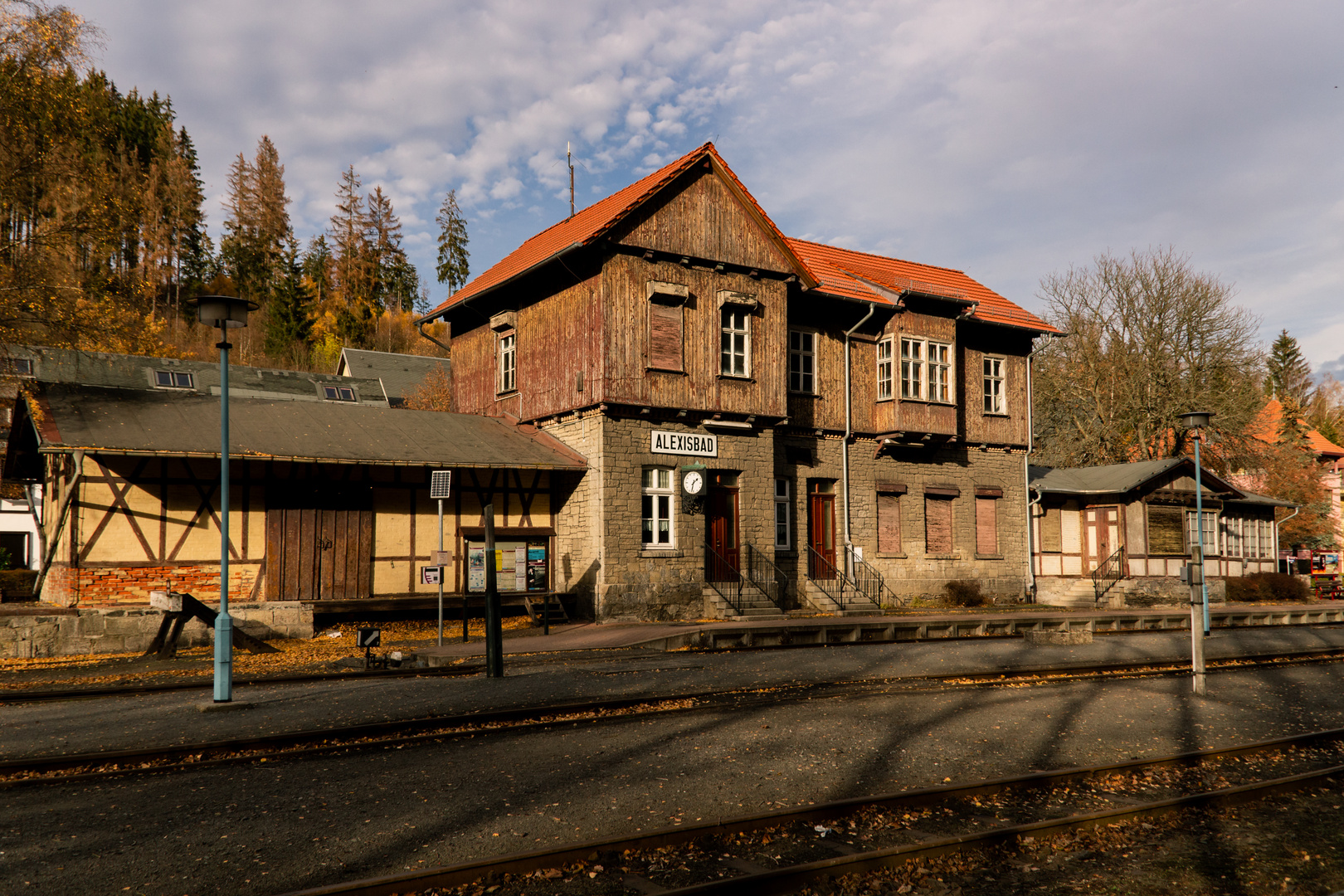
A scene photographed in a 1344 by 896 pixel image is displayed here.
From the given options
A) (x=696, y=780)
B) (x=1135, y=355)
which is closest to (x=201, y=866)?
(x=696, y=780)

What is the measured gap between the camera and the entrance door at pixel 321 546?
17.6 meters

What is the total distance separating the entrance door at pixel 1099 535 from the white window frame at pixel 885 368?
8.93 m

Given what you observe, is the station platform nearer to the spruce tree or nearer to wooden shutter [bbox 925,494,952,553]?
wooden shutter [bbox 925,494,952,553]

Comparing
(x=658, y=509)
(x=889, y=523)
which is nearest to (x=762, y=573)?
(x=658, y=509)

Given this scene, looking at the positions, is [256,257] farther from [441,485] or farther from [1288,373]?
[1288,373]

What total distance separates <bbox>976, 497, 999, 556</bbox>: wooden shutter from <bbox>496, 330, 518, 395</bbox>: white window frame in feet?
43.9

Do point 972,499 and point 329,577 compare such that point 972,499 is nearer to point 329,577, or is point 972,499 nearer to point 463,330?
point 463,330

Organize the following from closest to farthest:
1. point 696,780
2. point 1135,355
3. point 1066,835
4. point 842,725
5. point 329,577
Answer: point 1066,835 → point 696,780 → point 842,725 → point 329,577 → point 1135,355

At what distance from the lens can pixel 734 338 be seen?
21.0 metres

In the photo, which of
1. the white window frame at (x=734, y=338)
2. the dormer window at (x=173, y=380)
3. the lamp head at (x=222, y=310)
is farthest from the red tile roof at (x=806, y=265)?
the dormer window at (x=173, y=380)

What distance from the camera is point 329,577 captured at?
1805 centimetres

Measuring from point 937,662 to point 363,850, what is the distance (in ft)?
34.6

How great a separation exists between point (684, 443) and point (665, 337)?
236cm

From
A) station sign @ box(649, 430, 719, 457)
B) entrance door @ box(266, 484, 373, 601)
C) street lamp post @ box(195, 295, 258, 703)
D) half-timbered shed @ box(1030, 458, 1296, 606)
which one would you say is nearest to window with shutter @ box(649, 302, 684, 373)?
station sign @ box(649, 430, 719, 457)
